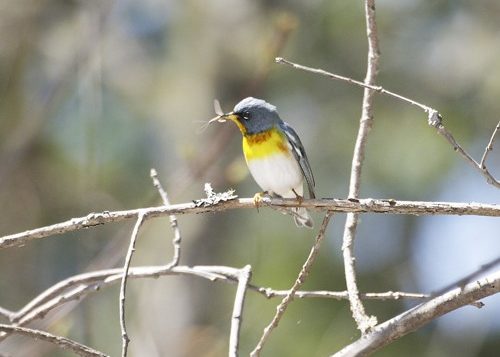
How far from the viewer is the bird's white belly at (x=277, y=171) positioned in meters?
2.83

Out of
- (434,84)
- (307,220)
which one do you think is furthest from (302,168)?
(434,84)

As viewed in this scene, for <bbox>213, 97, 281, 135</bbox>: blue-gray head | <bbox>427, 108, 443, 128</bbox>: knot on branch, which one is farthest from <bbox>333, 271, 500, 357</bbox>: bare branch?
<bbox>213, 97, 281, 135</bbox>: blue-gray head

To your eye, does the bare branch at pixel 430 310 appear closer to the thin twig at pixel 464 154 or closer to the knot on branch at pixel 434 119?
the thin twig at pixel 464 154

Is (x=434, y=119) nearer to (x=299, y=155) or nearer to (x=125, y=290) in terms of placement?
(x=125, y=290)

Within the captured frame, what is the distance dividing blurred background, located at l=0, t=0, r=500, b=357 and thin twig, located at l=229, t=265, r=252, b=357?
263 centimetres

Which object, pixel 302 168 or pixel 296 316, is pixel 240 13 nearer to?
pixel 296 316

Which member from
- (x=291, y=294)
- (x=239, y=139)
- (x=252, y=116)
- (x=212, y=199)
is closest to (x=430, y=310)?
(x=291, y=294)

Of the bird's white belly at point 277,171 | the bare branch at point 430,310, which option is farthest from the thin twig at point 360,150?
the bird's white belly at point 277,171

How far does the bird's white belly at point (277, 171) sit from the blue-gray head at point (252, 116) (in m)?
0.11

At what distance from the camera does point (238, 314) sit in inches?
68.6

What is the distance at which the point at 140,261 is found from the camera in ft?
19.1

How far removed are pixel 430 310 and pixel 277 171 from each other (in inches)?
48.4

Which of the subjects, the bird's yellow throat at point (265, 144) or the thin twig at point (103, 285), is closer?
the thin twig at point (103, 285)

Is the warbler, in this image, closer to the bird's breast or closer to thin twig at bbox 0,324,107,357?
the bird's breast
